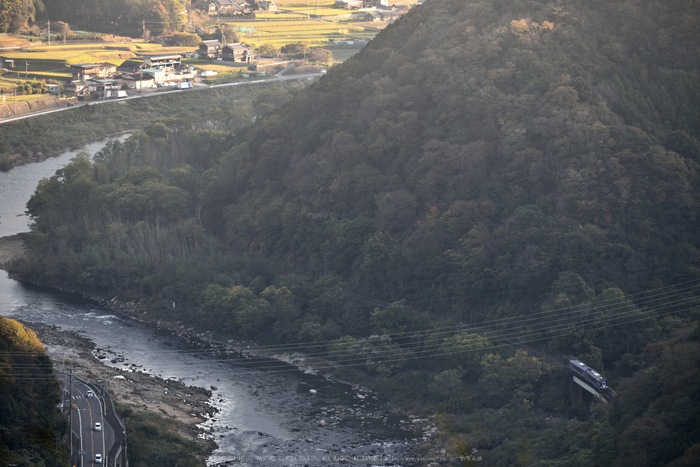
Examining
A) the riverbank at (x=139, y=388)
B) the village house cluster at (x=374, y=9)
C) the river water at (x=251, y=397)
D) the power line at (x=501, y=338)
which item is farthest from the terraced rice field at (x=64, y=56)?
the power line at (x=501, y=338)

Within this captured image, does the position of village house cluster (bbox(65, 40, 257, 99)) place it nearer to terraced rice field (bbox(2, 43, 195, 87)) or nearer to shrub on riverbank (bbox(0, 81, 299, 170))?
Answer: terraced rice field (bbox(2, 43, 195, 87))

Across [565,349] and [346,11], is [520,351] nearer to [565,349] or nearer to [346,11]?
[565,349]

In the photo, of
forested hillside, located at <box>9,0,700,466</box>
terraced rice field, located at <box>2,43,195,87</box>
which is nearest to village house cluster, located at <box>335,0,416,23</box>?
terraced rice field, located at <box>2,43,195,87</box>

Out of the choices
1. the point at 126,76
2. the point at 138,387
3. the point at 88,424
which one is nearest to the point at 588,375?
the point at 138,387

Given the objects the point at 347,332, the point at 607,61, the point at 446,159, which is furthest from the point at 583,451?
the point at 607,61

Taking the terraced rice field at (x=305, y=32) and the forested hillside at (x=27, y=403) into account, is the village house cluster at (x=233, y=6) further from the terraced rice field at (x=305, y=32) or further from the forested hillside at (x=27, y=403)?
the forested hillside at (x=27, y=403)

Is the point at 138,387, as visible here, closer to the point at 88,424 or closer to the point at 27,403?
the point at 88,424

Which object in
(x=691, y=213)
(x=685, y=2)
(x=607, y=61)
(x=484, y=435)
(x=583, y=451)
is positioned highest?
(x=685, y=2)

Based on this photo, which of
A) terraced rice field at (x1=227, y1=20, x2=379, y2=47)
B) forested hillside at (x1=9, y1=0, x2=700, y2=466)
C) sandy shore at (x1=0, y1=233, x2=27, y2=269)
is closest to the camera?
forested hillside at (x1=9, y1=0, x2=700, y2=466)
